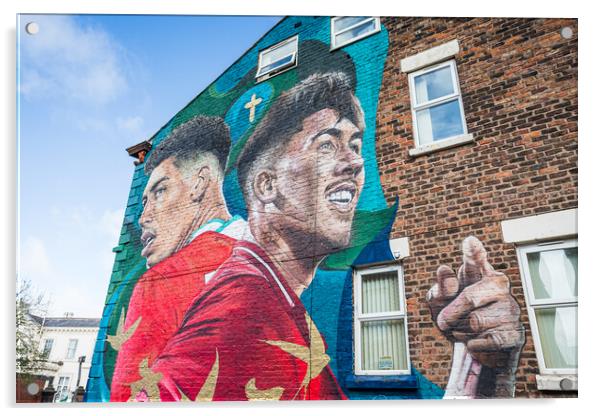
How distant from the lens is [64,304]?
6.30 metres

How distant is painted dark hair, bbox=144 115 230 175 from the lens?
23.9ft

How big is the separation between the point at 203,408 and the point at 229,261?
1913mm

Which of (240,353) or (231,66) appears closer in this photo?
(240,353)

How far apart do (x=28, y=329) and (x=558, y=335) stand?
20.4 feet

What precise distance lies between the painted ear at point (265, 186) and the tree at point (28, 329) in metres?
3.18

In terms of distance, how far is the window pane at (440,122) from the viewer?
551 cm

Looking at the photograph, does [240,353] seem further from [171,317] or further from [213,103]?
[213,103]

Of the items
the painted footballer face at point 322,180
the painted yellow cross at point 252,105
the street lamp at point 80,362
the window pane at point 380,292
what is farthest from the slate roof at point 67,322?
the window pane at point 380,292

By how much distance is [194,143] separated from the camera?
754cm

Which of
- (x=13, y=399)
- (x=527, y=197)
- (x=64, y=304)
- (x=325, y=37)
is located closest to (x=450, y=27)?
(x=325, y=37)

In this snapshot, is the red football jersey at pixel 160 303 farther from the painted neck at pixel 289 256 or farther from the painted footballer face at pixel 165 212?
the painted neck at pixel 289 256

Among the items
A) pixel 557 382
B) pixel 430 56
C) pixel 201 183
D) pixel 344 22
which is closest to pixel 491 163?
pixel 430 56

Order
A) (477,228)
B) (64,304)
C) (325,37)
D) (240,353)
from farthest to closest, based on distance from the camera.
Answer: (325,37), (64,304), (240,353), (477,228)

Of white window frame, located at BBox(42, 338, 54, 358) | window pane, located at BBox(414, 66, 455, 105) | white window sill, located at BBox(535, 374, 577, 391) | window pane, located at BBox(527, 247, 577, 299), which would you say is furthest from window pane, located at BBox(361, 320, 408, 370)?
white window frame, located at BBox(42, 338, 54, 358)
